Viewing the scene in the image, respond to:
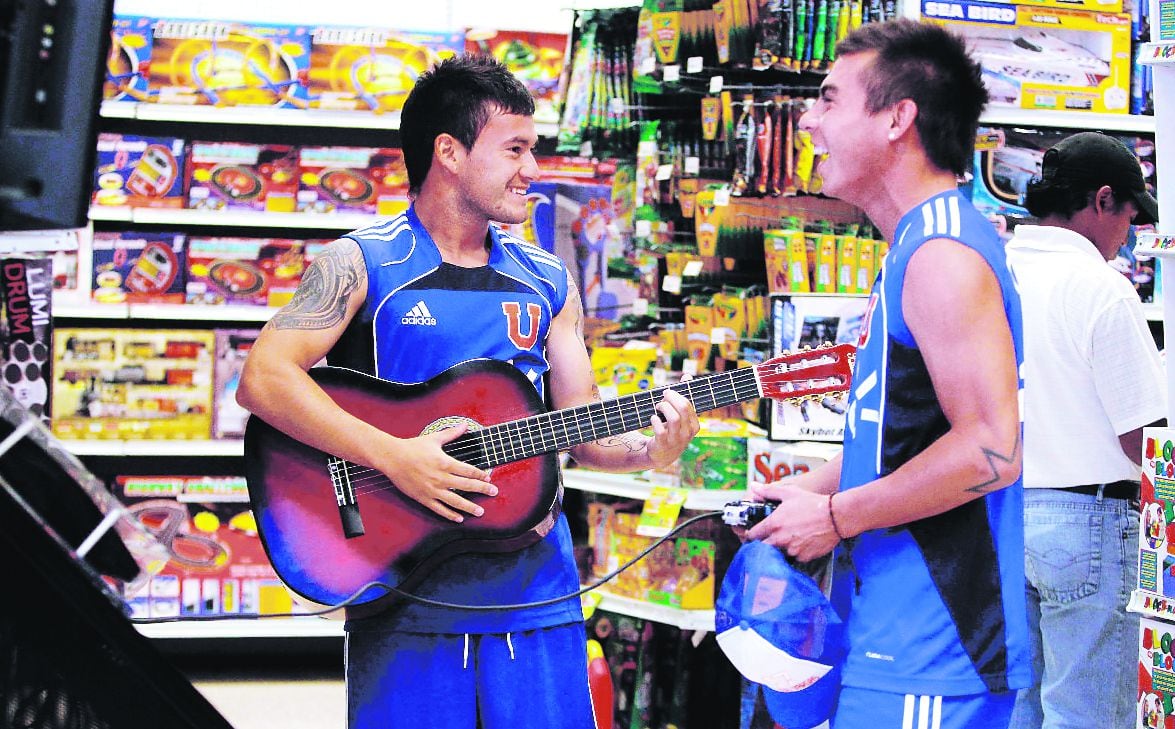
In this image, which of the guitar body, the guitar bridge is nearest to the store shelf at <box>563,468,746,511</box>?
the guitar body

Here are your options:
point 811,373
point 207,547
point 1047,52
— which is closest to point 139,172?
point 207,547

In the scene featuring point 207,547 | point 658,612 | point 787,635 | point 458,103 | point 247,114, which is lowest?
point 207,547

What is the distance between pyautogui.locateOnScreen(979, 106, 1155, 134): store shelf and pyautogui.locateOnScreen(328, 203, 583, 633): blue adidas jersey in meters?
2.13

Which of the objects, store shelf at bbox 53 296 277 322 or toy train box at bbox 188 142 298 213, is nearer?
store shelf at bbox 53 296 277 322

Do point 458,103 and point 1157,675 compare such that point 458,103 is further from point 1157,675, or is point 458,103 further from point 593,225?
point 593,225

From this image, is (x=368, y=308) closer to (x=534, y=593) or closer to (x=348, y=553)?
(x=348, y=553)

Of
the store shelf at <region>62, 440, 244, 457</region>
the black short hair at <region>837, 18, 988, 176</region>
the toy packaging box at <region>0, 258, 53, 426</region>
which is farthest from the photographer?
the store shelf at <region>62, 440, 244, 457</region>

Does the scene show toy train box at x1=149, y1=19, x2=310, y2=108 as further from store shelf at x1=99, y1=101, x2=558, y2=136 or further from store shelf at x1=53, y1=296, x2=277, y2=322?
store shelf at x1=53, y1=296, x2=277, y2=322

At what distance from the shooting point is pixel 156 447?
5051mm

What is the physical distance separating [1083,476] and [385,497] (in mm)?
1654

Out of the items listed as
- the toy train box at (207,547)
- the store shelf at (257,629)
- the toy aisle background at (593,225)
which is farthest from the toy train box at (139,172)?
the store shelf at (257,629)

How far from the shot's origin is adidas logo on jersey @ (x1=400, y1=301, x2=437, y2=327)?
2227 mm

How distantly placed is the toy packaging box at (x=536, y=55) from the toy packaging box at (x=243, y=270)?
3.82ft

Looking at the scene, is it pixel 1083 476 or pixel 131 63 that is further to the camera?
pixel 131 63
